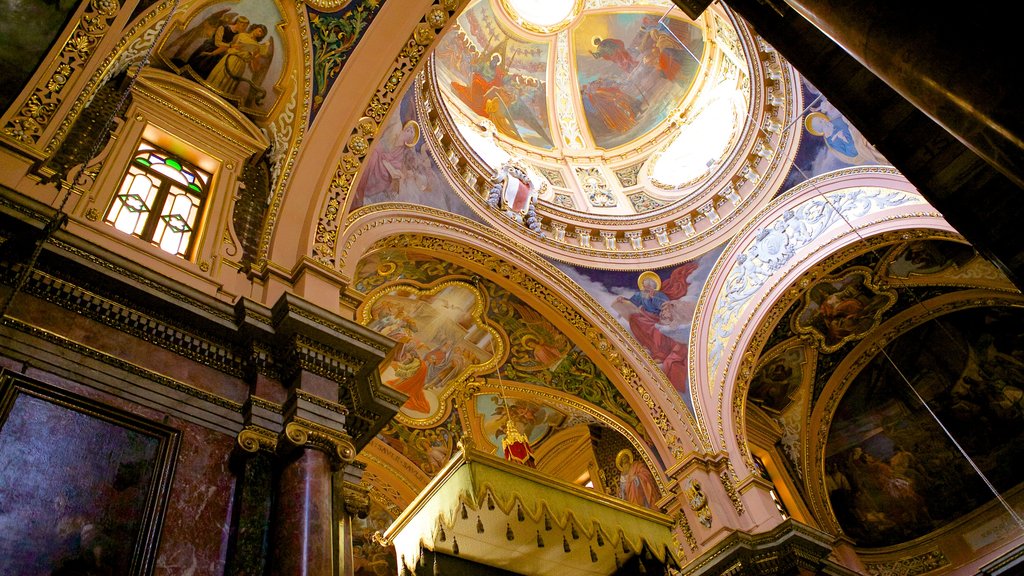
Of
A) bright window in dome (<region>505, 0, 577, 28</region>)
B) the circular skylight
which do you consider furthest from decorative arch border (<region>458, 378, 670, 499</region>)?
bright window in dome (<region>505, 0, 577, 28</region>)

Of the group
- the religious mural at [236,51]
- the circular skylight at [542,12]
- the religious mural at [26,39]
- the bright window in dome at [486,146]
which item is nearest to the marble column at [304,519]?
the religious mural at [26,39]

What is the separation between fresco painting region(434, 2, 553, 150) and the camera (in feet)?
42.0

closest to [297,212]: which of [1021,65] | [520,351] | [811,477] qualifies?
[520,351]

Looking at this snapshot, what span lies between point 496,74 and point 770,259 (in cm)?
635

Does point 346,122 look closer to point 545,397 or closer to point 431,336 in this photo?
point 431,336

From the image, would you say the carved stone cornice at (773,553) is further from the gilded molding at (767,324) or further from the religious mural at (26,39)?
the religious mural at (26,39)

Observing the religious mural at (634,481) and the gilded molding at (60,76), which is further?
the religious mural at (634,481)

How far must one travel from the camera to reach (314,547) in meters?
4.43

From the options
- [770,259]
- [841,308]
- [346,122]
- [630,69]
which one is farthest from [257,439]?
[630,69]

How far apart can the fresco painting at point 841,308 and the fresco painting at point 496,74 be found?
588 centimetres

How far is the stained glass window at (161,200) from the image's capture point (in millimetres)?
5859

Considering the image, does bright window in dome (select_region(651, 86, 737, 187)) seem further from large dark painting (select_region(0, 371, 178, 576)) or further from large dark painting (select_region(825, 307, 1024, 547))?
large dark painting (select_region(0, 371, 178, 576))

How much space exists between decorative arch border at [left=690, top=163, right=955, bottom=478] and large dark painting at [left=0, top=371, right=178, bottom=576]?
7.56m

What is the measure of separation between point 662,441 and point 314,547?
6.61 metres
